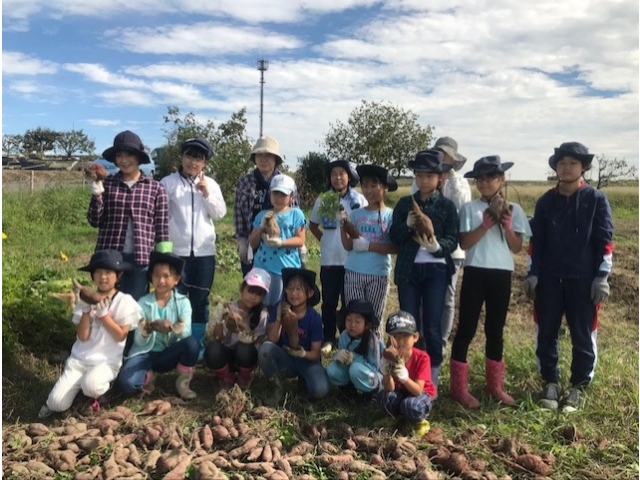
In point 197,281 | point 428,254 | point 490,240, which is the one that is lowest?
point 197,281

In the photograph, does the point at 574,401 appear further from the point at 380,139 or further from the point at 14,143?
the point at 14,143

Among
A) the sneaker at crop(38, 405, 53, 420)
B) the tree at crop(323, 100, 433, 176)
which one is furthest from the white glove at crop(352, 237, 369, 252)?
the tree at crop(323, 100, 433, 176)

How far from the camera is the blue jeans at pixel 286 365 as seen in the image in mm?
4062

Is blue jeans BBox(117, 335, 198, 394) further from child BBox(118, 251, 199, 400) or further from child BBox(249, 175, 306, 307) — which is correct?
child BBox(249, 175, 306, 307)

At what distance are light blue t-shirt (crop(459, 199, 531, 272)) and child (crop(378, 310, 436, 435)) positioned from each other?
756 mm

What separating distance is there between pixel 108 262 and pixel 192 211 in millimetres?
867

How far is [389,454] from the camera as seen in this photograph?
11.0 feet

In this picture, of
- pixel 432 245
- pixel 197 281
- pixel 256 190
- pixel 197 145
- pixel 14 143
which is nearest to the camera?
pixel 432 245

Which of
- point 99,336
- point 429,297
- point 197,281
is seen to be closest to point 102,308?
point 99,336

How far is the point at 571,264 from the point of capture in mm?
4031

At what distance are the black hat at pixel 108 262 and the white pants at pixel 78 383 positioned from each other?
0.68 metres

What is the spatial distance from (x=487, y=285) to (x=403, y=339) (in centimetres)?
81

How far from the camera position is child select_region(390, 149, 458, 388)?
13.2 feet

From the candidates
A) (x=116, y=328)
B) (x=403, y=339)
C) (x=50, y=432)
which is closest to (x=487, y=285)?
(x=403, y=339)
